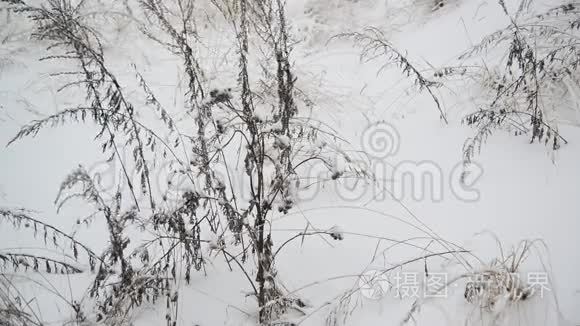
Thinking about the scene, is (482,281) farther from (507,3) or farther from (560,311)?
(507,3)

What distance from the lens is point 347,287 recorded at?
1590 millimetres

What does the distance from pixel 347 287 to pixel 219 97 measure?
0.90 meters

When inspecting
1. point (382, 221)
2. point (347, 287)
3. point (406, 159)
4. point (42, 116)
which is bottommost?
point (347, 287)

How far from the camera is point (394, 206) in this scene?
6.55 ft

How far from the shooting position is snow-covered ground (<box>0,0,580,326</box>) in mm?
1450

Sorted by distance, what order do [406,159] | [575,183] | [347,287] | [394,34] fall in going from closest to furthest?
[347,287] < [575,183] < [406,159] < [394,34]

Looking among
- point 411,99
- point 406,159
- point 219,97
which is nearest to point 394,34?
point 411,99

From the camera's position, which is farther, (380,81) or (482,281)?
(380,81)

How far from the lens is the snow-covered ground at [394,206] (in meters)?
1.45

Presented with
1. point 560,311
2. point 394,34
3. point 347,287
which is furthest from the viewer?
point 394,34

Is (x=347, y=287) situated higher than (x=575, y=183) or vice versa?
(x=575, y=183)

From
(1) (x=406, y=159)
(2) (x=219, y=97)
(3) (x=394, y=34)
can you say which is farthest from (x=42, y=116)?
(3) (x=394, y=34)

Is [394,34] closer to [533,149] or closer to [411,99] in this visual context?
[411,99]

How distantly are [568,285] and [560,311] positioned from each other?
12 cm
